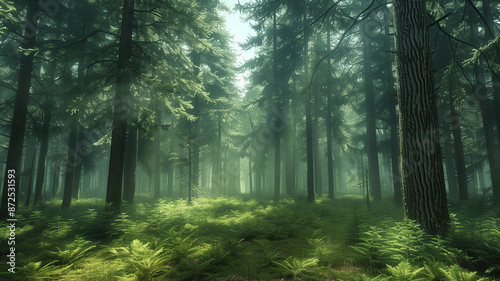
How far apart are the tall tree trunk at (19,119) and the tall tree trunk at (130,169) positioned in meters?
4.10

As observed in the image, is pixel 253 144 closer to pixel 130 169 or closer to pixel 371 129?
pixel 371 129

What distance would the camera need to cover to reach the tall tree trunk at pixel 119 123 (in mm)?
8188

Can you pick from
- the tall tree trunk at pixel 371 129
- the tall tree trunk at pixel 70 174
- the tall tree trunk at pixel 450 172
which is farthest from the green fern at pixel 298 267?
the tall tree trunk at pixel 450 172

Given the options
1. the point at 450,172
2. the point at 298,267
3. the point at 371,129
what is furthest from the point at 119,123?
the point at 450,172

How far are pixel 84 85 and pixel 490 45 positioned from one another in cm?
1437

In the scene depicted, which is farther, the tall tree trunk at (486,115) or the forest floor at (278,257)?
the tall tree trunk at (486,115)

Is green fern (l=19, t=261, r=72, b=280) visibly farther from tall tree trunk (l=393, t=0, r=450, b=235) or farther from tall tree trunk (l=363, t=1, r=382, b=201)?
tall tree trunk (l=363, t=1, r=382, b=201)

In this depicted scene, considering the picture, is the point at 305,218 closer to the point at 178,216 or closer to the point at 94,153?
the point at 178,216

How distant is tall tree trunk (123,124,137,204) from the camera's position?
11.5 metres

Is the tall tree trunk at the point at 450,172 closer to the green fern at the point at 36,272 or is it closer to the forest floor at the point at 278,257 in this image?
the forest floor at the point at 278,257

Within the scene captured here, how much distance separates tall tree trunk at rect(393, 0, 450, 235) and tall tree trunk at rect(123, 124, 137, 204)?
1182 cm

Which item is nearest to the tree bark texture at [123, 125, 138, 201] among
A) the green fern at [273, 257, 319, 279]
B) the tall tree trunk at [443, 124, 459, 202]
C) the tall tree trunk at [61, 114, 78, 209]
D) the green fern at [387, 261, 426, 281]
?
the tall tree trunk at [61, 114, 78, 209]

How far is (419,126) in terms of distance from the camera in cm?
455

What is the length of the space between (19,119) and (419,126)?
567 inches
